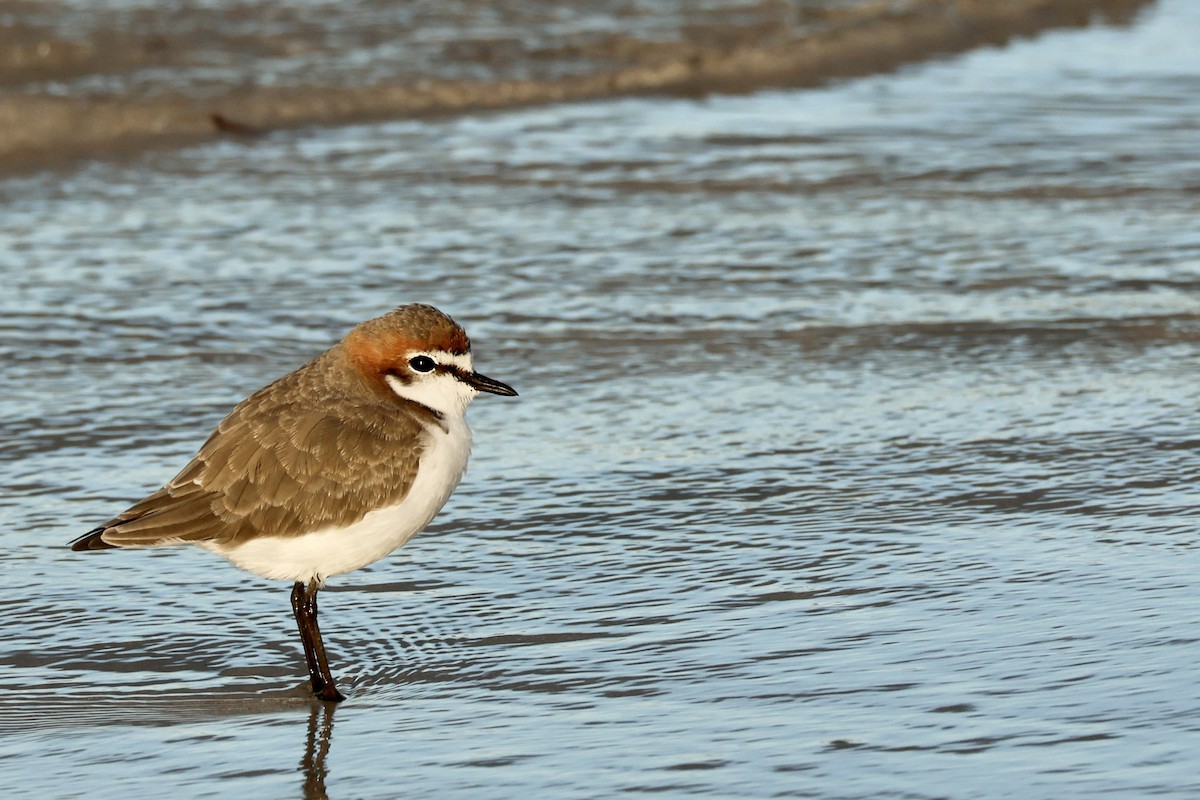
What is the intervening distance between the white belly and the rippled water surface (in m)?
0.26

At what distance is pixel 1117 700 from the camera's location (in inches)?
147

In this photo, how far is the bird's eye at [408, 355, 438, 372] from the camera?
414 cm

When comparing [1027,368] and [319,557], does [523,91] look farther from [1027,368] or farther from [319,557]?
[319,557]

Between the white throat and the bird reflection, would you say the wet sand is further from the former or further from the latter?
the bird reflection

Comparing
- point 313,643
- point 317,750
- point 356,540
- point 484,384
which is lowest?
point 317,750

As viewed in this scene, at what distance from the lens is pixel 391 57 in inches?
468

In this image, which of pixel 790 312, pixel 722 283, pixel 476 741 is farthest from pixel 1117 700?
pixel 722 283

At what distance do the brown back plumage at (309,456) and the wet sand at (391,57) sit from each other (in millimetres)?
5772

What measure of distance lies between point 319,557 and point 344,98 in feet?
23.8

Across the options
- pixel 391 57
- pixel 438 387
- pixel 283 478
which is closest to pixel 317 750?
pixel 283 478

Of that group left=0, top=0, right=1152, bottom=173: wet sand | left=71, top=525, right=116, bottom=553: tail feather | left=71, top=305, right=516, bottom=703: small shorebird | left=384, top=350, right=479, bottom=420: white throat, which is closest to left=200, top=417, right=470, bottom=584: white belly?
left=71, top=305, right=516, bottom=703: small shorebird

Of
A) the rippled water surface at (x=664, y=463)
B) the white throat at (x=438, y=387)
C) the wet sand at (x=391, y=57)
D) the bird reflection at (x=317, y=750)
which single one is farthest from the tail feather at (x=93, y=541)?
the wet sand at (x=391, y=57)

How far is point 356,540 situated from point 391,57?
8326mm

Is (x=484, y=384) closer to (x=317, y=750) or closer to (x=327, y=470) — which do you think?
(x=327, y=470)
